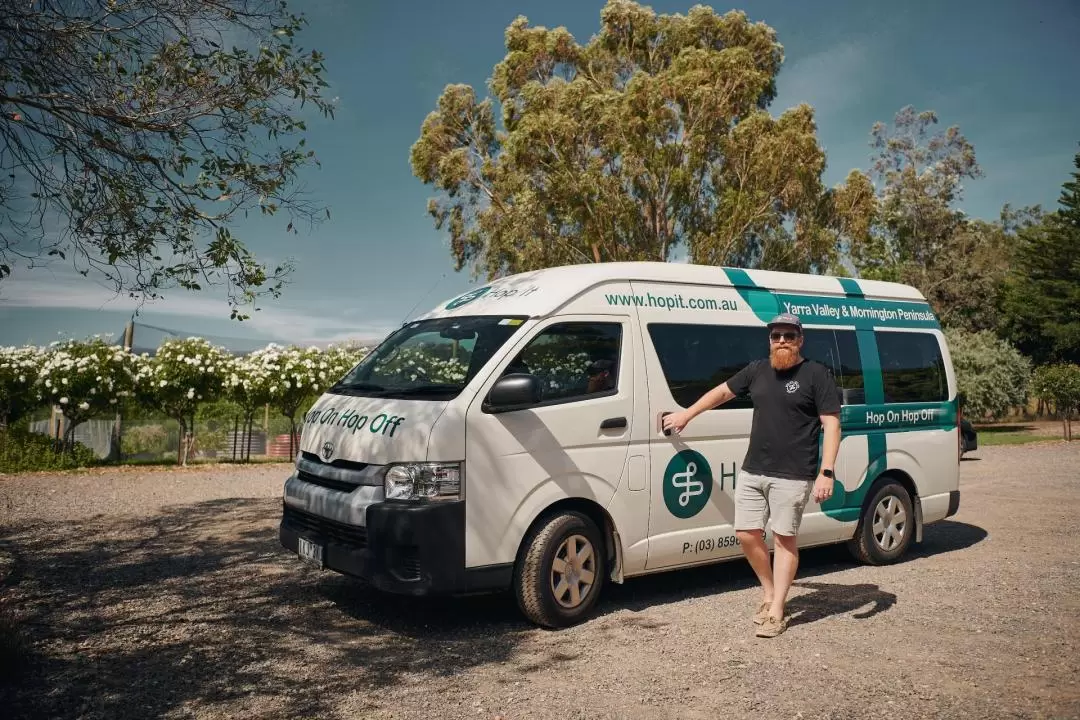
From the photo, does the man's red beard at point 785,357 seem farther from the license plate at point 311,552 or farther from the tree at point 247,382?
the tree at point 247,382

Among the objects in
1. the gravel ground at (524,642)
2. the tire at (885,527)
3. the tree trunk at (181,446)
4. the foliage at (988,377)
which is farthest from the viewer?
the foliage at (988,377)

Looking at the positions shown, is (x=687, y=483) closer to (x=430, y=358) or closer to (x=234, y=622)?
(x=430, y=358)

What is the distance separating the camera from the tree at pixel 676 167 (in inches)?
987

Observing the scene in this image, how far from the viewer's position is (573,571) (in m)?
5.55

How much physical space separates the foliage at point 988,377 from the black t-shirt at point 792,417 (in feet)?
85.6

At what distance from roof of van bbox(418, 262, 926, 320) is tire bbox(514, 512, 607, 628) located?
4.72ft

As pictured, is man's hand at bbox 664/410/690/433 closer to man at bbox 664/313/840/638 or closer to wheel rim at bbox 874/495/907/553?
man at bbox 664/313/840/638

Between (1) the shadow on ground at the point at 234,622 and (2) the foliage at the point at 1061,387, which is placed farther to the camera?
(2) the foliage at the point at 1061,387

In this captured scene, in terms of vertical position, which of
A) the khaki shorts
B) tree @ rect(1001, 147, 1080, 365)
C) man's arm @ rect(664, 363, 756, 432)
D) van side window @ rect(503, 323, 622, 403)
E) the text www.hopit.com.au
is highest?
tree @ rect(1001, 147, 1080, 365)

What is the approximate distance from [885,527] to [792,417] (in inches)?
112

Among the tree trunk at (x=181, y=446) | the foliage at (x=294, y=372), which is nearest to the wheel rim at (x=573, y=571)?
the foliage at (x=294, y=372)

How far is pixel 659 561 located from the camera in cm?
596

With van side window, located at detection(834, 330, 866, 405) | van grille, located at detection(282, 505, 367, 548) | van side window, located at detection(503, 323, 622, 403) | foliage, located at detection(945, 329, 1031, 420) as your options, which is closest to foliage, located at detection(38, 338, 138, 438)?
van grille, located at detection(282, 505, 367, 548)

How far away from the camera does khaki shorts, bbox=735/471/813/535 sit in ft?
17.5
